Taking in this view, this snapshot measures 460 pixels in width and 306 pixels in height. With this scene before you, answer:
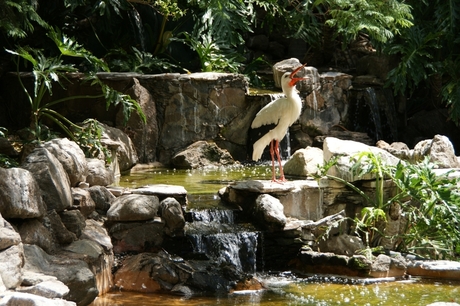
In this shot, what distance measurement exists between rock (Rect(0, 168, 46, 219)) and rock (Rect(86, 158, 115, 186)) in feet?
6.16

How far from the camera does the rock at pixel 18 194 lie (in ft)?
18.5

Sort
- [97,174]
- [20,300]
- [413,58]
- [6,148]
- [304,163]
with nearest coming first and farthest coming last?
[20,300] → [97,174] → [6,148] → [304,163] → [413,58]

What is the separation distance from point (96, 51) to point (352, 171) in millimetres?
6679

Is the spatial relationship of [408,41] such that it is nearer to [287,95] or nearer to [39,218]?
[287,95]

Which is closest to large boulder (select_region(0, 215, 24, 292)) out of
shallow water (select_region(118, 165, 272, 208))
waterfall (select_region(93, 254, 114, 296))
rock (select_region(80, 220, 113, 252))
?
waterfall (select_region(93, 254, 114, 296))

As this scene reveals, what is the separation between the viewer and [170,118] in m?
11.8

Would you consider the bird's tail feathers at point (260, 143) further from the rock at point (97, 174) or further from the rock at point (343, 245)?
the rock at point (97, 174)

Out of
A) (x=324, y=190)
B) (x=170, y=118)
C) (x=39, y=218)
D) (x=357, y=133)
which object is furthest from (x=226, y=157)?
(x=39, y=218)

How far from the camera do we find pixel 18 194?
5.69 m

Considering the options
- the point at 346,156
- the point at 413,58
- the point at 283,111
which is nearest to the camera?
the point at 346,156

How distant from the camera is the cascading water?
299 inches

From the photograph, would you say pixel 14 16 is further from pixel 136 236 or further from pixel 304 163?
pixel 304 163

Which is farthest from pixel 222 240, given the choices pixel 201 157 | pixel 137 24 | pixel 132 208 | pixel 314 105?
pixel 137 24

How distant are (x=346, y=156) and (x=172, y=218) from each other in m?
2.15
